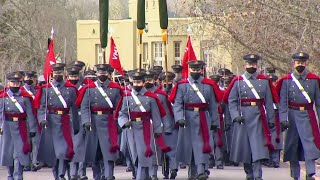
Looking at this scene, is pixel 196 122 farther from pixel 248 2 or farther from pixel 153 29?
pixel 153 29

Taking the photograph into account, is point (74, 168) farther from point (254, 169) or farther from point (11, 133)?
point (254, 169)

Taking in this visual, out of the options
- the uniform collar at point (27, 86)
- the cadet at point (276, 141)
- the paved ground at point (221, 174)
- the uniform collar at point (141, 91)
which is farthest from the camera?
the uniform collar at point (27, 86)

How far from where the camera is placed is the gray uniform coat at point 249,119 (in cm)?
1766

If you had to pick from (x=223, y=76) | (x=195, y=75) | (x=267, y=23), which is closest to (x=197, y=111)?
(x=195, y=75)

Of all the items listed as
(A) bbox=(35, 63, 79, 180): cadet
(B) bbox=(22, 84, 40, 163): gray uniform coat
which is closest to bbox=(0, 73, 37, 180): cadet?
(A) bbox=(35, 63, 79, 180): cadet

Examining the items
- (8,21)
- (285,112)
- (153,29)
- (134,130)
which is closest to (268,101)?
(285,112)

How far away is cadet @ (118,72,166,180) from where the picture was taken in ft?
57.8

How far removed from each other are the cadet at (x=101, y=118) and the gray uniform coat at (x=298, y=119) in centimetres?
284

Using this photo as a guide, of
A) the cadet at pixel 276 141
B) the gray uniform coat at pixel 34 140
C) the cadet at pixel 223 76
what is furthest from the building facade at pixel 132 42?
the cadet at pixel 276 141

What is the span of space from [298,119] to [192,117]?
1884 mm

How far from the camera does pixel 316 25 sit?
78.9ft

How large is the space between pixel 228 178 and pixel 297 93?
2.74 meters

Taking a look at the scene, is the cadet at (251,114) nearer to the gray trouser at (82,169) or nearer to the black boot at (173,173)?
the black boot at (173,173)

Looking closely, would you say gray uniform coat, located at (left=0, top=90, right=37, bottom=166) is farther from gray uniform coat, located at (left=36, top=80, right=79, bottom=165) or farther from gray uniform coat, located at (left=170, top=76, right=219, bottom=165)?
gray uniform coat, located at (left=170, top=76, right=219, bottom=165)
